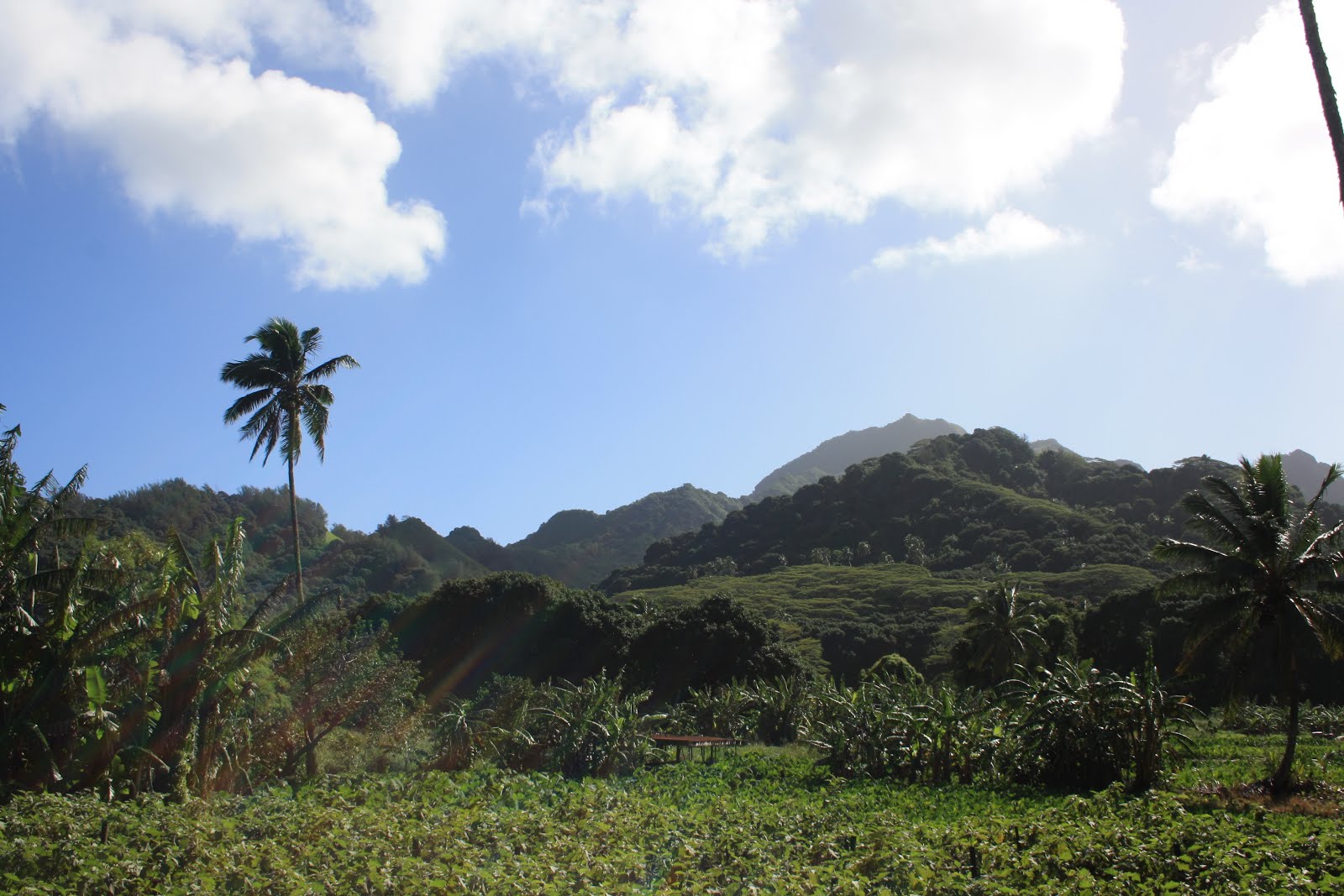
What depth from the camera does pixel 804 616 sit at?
6644cm

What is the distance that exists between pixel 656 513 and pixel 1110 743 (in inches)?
5882

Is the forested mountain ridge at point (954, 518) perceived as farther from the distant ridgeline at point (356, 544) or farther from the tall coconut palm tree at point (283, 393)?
the tall coconut palm tree at point (283, 393)

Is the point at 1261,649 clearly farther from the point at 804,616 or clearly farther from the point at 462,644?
the point at 462,644

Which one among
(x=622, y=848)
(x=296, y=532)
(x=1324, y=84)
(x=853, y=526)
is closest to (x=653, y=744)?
(x=296, y=532)

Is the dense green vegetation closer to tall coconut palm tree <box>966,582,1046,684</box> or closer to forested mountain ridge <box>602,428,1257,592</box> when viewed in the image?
tall coconut palm tree <box>966,582,1046,684</box>

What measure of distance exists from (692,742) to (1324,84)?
22.3 meters

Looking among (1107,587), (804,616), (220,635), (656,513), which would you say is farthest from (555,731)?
(656,513)

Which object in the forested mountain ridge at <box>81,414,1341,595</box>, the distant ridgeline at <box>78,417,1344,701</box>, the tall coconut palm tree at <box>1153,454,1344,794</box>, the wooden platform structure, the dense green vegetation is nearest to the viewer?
the dense green vegetation

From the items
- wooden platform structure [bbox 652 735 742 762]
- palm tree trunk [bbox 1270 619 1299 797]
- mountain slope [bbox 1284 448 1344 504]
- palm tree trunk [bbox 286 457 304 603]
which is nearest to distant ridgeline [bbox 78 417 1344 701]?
palm tree trunk [bbox 1270 619 1299 797]

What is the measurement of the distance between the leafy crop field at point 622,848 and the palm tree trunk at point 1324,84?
22.8ft

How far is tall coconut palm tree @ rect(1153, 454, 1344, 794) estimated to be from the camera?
736 inches

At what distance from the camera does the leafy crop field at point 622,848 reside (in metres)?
8.01

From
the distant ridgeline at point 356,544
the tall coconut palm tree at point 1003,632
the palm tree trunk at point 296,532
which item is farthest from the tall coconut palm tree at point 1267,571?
the distant ridgeline at point 356,544

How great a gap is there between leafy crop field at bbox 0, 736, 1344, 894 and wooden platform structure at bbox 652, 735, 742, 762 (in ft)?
41.1
